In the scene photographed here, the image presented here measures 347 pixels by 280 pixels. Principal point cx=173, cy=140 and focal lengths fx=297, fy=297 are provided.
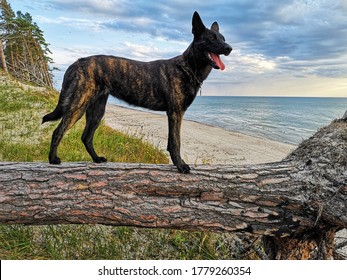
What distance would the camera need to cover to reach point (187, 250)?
13.9ft

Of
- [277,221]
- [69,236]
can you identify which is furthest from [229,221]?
[69,236]

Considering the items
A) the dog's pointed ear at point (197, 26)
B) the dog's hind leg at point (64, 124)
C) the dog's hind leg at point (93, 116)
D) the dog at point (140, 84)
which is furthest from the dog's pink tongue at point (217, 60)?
the dog's hind leg at point (64, 124)

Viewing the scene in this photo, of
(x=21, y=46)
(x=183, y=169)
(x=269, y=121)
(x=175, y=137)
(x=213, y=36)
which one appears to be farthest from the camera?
(x=21, y=46)

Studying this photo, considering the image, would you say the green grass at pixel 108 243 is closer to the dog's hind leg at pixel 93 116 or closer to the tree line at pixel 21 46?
the dog's hind leg at pixel 93 116

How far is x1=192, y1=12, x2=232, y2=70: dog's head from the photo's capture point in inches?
134

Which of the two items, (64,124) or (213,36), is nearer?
(213,36)

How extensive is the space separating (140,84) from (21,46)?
1468 inches

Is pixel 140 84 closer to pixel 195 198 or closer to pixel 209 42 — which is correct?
pixel 209 42

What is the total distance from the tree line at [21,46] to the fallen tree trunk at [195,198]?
77.3 ft

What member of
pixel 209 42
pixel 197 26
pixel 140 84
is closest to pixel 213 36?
pixel 209 42

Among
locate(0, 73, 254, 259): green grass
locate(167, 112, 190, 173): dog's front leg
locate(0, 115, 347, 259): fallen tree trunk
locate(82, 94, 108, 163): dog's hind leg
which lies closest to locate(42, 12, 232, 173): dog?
locate(167, 112, 190, 173): dog's front leg

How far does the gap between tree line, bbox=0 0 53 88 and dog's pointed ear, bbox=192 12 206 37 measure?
24.1 meters

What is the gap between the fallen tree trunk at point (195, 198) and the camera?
3.58m

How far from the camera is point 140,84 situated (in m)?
3.79
